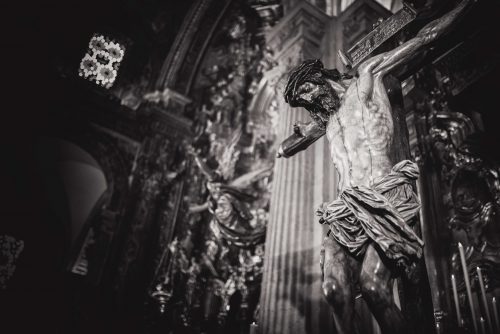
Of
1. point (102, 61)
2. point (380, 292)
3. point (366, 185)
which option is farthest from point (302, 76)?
point (102, 61)

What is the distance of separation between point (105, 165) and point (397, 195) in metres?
7.88

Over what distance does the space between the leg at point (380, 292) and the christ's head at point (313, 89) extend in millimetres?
988

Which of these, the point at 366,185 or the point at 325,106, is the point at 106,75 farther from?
the point at 366,185

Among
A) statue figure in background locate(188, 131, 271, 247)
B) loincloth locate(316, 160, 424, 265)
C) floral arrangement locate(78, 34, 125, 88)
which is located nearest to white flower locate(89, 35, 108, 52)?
floral arrangement locate(78, 34, 125, 88)

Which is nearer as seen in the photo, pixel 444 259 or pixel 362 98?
pixel 362 98

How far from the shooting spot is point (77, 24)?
32.7ft

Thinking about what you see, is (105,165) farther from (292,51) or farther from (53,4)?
(292,51)

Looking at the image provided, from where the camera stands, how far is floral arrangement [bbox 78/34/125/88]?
999 cm

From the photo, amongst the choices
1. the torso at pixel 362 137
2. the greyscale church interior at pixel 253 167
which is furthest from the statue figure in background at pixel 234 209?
the torso at pixel 362 137

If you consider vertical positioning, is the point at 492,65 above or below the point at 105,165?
below

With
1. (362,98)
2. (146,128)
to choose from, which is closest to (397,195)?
(362,98)

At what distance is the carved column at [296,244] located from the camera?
10.8 feet

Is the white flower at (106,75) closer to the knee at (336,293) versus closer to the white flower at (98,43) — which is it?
the white flower at (98,43)

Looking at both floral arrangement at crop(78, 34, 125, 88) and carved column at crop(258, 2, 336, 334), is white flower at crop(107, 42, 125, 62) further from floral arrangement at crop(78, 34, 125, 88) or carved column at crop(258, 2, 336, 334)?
carved column at crop(258, 2, 336, 334)
